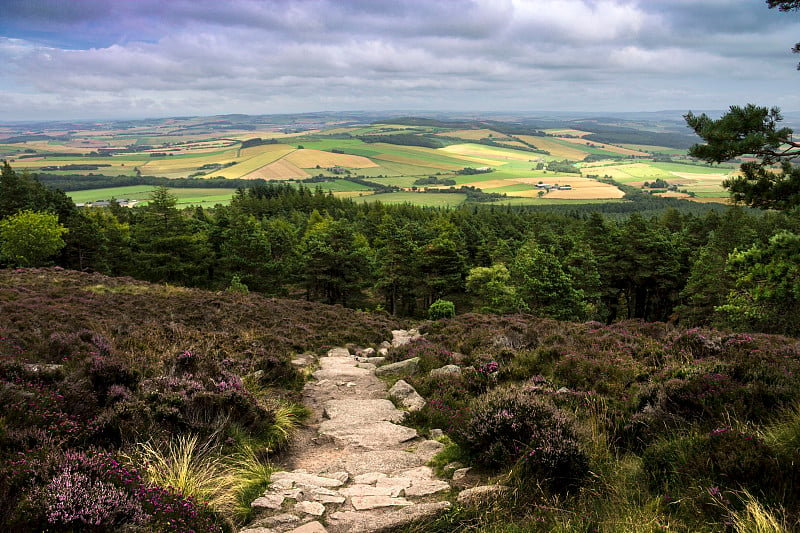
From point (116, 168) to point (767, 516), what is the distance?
222m

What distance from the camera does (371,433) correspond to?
25.1 feet

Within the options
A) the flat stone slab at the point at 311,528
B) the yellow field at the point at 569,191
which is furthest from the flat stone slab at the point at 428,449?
the yellow field at the point at 569,191

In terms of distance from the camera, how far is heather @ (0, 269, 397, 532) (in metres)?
3.87

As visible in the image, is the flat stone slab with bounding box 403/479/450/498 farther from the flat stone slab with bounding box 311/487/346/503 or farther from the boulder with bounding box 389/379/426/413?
the boulder with bounding box 389/379/426/413

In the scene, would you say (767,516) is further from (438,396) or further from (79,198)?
(79,198)

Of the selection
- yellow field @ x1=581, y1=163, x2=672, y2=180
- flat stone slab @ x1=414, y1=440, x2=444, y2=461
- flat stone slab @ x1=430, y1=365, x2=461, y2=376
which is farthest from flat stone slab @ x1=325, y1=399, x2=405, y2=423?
yellow field @ x1=581, y1=163, x2=672, y2=180

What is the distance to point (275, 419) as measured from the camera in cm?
739

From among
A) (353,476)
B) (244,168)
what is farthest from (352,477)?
(244,168)

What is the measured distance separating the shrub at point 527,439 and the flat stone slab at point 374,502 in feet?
4.51

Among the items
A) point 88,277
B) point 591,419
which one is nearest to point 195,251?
point 88,277

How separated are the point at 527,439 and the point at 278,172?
600 ft

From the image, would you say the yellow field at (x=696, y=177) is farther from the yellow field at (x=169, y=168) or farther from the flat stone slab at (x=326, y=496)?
the yellow field at (x=169, y=168)

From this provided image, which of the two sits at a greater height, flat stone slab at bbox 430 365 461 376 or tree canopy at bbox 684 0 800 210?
tree canopy at bbox 684 0 800 210

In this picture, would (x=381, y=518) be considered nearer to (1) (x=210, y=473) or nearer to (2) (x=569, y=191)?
(1) (x=210, y=473)
